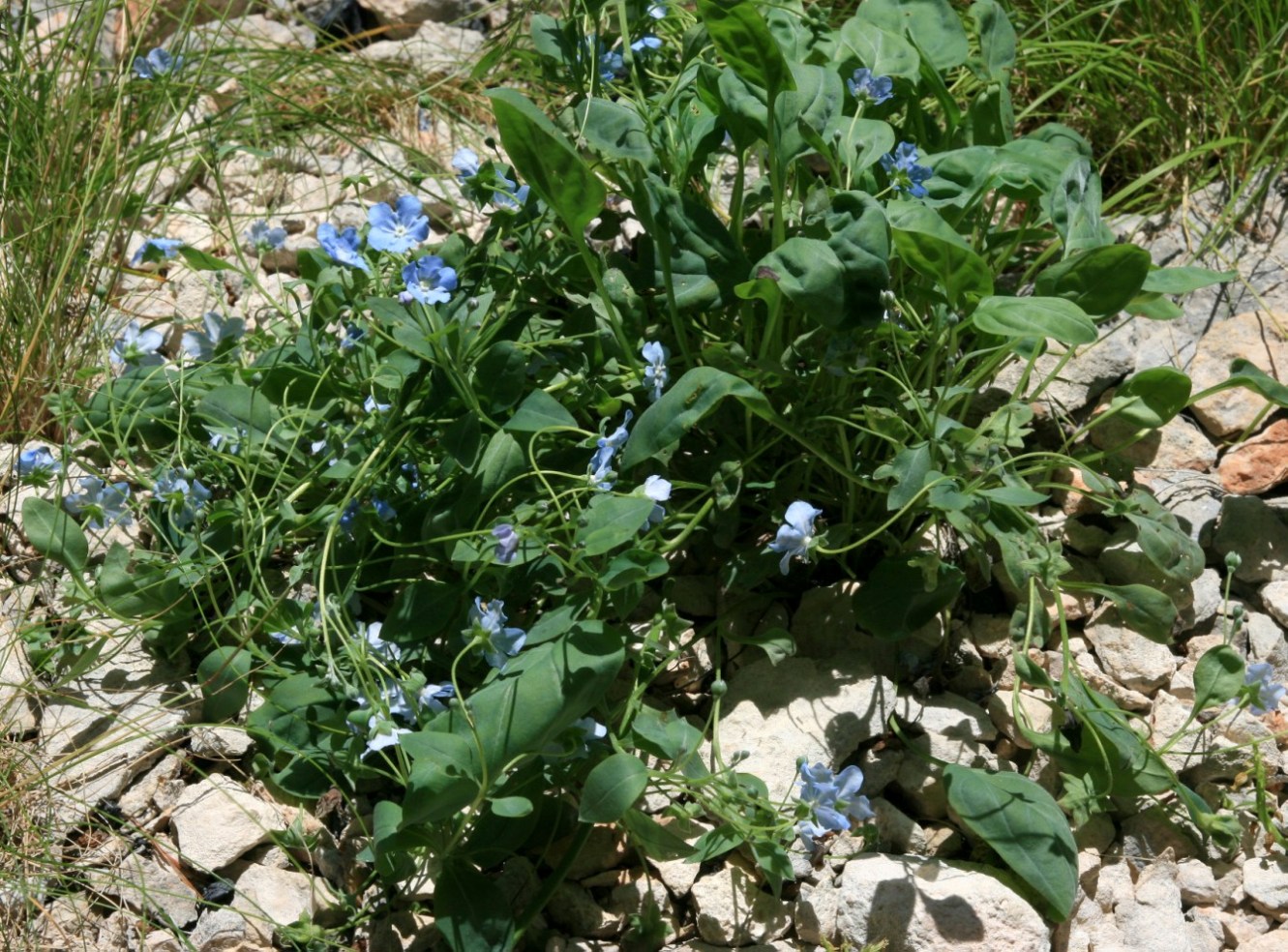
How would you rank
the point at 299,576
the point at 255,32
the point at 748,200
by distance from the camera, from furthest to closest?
the point at 255,32 → the point at 748,200 → the point at 299,576

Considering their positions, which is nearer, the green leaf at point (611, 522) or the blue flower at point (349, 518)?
the green leaf at point (611, 522)

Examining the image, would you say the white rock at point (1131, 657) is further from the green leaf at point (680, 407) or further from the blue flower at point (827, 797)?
the green leaf at point (680, 407)

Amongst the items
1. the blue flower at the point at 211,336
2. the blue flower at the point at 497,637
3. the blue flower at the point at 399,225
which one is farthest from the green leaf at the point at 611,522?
the blue flower at the point at 211,336

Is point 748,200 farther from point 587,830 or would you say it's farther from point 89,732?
point 89,732

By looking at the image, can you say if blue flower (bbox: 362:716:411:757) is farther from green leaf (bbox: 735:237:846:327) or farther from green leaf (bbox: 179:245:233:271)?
green leaf (bbox: 179:245:233:271)

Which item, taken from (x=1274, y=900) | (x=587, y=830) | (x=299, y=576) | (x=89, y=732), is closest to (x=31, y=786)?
(x=89, y=732)
